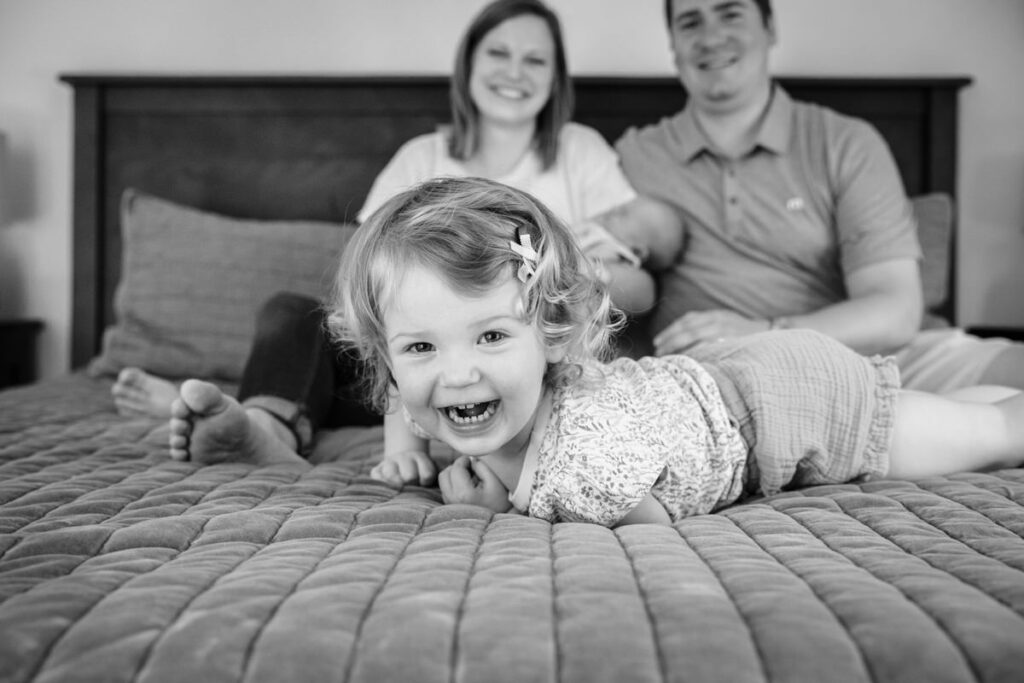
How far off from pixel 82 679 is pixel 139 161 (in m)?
2.38

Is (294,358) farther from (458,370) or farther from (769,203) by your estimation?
(769,203)

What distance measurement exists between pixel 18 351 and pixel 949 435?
2.48 metres

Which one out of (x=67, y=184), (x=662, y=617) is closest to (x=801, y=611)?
(x=662, y=617)

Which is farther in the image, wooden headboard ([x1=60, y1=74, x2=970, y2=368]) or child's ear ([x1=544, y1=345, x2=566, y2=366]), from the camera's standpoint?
wooden headboard ([x1=60, y1=74, x2=970, y2=368])

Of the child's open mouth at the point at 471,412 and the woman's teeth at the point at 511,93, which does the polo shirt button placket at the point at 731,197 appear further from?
the child's open mouth at the point at 471,412

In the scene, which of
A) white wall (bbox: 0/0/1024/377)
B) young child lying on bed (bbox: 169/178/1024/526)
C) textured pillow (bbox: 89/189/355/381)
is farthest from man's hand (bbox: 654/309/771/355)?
white wall (bbox: 0/0/1024/377)

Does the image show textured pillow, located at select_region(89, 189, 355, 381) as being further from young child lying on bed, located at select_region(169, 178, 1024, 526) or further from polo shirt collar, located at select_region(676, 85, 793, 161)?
young child lying on bed, located at select_region(169, 178, 1024, 526)

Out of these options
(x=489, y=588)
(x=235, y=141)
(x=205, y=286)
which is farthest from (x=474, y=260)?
(x=235, y=141)

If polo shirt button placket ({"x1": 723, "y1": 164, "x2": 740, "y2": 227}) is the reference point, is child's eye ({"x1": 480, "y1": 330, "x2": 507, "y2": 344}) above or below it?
below

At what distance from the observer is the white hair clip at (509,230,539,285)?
1084 mm

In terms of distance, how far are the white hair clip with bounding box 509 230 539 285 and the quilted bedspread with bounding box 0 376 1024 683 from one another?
27 cm

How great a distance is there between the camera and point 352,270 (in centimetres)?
114

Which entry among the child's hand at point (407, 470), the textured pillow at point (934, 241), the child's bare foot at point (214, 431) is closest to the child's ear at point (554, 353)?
the child's hand at point (407, 470)

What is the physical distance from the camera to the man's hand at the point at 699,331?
1.67 metres
